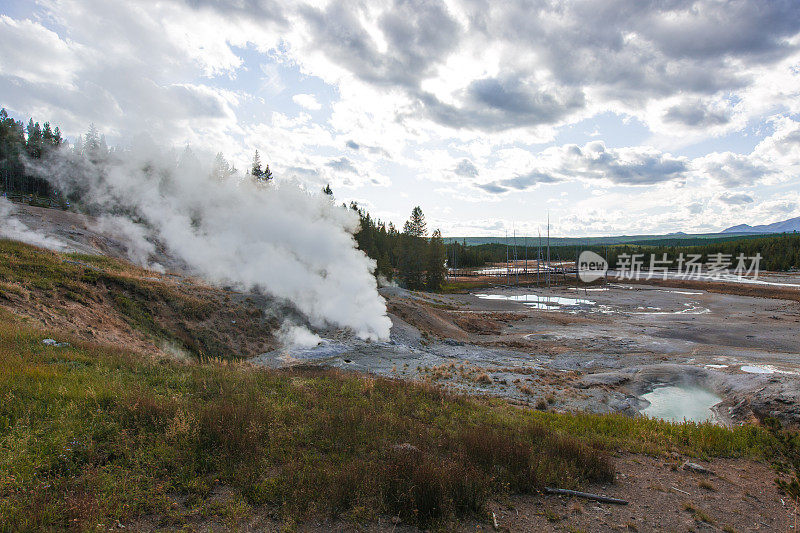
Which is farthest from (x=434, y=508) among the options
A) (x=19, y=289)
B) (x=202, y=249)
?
(x=202, y=249)

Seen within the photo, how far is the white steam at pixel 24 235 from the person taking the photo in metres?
25.0

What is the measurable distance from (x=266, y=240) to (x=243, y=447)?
21.6 meters

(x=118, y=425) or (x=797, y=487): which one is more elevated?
(x=118, y=425)

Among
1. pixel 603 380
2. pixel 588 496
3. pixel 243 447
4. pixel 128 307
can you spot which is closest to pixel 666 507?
pixel 588 496

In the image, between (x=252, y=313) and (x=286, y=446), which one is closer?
(x=286, y=446)

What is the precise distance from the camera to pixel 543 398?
15242 millimetres

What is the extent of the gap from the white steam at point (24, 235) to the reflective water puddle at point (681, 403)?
3623cm

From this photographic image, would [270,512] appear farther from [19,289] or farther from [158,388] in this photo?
[19,289]

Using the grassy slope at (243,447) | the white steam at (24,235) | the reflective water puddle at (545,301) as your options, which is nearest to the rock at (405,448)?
the grassy slope at (243,447)

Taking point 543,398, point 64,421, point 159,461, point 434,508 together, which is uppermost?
point 64,421

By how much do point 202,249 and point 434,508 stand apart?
3007 centimetres

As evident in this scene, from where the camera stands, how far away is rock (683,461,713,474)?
8.24 m

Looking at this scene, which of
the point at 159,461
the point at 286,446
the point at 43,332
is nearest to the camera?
the point at 159,461

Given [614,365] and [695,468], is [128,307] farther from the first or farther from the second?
[614,365]
